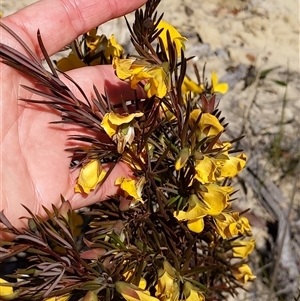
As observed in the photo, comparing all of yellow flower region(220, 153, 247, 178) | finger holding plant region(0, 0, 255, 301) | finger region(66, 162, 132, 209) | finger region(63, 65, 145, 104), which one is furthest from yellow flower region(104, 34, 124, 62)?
Result: yellow flower region(220, 153, 247, 178)

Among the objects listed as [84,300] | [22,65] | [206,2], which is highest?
Answer: [206,2]

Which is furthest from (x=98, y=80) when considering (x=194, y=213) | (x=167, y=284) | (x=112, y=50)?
(x=167, y=284)

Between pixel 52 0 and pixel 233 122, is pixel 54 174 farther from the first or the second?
pixel 233 122

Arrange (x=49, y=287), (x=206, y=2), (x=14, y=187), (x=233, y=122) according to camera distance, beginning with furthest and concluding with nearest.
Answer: (x=206, y=2), (x=233, y=122), (x=14, y=187), (x=49, y=287)

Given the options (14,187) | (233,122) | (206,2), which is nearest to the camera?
(14,187)

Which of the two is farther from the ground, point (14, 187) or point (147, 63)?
point (147, 63)

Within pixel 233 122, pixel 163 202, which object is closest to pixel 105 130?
pixel 163 202

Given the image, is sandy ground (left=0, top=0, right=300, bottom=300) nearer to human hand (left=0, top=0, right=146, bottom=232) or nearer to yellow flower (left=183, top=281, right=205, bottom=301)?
yellow flower (left=183, top=281, right=205, bottom=301)
